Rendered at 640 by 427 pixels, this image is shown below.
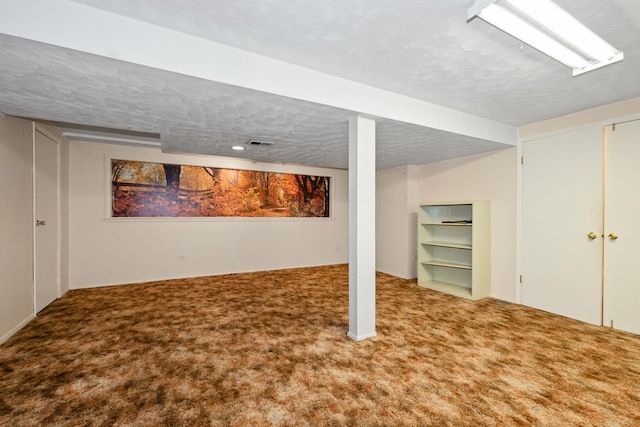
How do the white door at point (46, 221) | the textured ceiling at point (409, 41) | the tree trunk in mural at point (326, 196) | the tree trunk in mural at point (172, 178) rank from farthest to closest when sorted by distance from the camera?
the tree trunk in mural at point (326, 196)
the tree trunk in mural at point (172, 178)
the white door at point (46, 221)
the textured ceiling at point (409, 41)

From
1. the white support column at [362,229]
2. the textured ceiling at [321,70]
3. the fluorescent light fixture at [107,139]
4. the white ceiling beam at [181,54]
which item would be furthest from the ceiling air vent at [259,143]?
the fluorescent light fixture at [107,139]

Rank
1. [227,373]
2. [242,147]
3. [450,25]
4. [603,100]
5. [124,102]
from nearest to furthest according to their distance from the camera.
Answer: [450,25]
[227,373]
[124,102]
[603,100]
[242,147]

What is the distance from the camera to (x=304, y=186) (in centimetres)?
642

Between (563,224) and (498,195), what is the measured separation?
87 cm

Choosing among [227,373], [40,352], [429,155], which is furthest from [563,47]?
[40,352]

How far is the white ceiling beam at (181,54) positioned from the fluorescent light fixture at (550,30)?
1.17m

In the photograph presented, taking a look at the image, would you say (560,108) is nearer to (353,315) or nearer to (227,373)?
(353,315)

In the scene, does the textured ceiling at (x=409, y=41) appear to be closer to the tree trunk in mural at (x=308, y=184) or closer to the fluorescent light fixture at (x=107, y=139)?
the fluorescent light fixture at (x=107, y=139)

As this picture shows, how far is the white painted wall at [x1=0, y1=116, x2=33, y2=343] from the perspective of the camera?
8.89 feet

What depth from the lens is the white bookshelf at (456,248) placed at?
407cm

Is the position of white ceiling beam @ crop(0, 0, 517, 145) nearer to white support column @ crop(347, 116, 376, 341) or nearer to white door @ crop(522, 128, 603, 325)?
white support column @ crop(347, 116, 376, 341)

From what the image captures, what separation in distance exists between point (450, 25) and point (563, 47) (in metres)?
0.82

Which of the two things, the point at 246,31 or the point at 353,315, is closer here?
the point at 246,31

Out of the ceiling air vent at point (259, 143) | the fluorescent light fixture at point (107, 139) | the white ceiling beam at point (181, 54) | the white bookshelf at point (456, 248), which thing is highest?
the fluorescent light fixture at point (107, 139)
